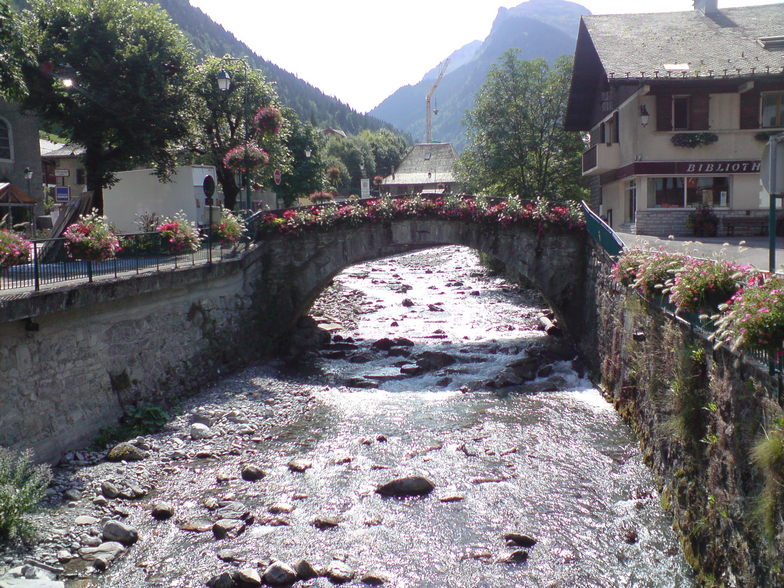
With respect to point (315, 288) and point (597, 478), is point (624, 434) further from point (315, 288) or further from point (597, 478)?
point (315, 288)

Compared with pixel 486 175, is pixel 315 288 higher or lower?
lower

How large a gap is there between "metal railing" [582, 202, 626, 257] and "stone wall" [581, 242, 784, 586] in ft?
9.37

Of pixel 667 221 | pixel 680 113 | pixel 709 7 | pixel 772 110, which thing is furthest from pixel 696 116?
pixel 709 7

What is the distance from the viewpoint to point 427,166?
7512 cm

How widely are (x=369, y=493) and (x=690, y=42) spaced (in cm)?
2212

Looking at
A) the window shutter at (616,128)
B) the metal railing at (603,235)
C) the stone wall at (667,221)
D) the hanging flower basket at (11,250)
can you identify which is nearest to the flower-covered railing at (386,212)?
the metal railing at (603,235)

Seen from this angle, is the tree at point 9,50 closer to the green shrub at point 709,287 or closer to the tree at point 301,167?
the green shrub at point 709,287

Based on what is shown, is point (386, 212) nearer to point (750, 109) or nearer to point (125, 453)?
point (125, 453)

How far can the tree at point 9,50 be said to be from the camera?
13145 mm

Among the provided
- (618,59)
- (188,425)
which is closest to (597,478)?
(188,425)

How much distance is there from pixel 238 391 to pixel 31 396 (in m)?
5.92

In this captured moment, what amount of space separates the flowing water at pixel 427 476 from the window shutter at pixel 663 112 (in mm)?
10428

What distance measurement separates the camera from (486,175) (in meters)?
36.2

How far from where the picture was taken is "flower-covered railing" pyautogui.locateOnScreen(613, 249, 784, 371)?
6.34 meters
